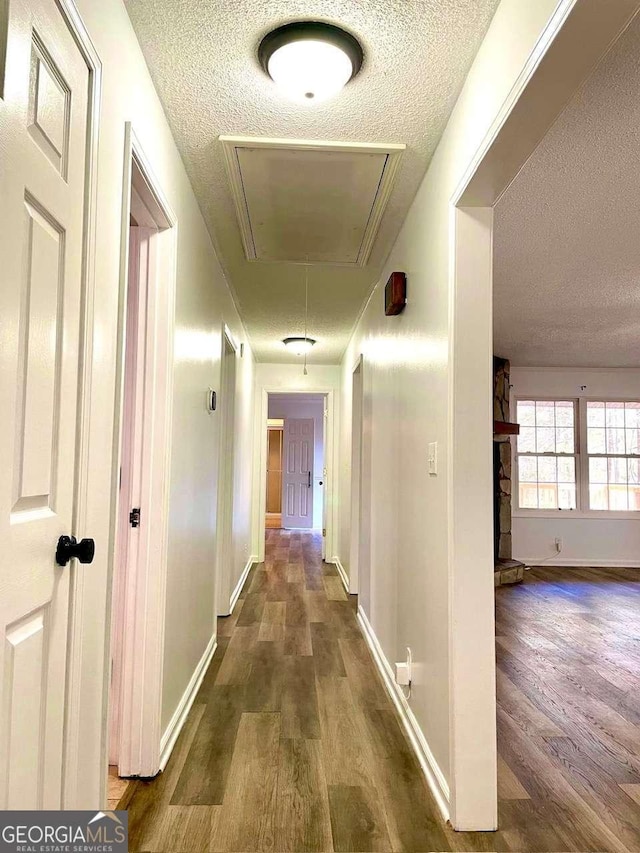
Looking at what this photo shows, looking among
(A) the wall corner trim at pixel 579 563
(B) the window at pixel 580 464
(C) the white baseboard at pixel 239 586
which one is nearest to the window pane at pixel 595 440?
(B) the window at pixel 580 464

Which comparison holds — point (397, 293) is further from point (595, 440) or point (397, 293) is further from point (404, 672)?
point (595, 440)

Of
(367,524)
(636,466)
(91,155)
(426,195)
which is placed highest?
(426,195)

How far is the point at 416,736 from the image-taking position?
2.29 meters

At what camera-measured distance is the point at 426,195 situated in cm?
236

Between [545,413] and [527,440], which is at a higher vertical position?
[545,413]

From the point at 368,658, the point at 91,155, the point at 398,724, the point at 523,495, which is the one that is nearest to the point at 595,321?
the point at 523,495

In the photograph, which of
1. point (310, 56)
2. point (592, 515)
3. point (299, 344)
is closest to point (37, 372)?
point (310, 56)

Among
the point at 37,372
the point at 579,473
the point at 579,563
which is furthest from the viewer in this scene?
the point at 579,473

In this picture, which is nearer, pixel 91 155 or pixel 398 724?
pixel 91 155

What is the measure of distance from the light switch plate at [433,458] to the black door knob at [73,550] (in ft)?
4.05

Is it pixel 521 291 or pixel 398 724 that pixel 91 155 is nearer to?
pixel 398 724

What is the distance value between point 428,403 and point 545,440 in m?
5.36

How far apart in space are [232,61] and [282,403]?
28.6ft

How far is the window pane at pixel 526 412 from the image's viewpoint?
7078 mm
